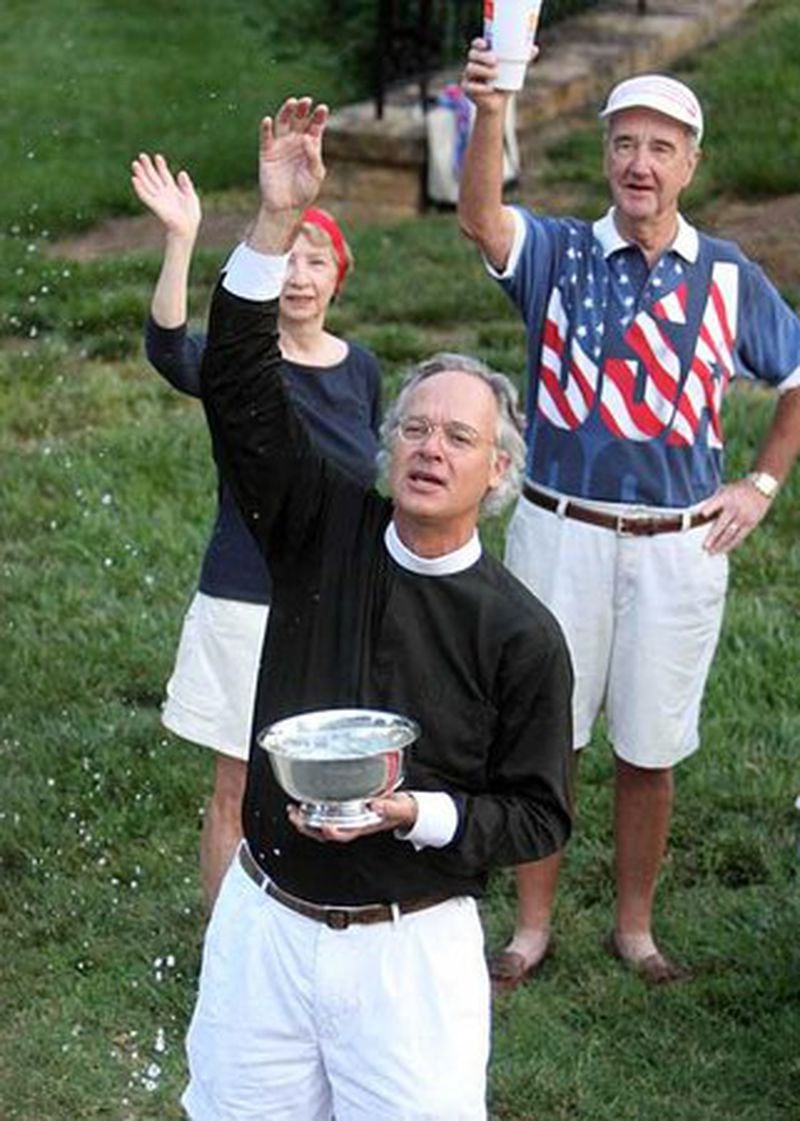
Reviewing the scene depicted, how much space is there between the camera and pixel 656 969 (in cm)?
580

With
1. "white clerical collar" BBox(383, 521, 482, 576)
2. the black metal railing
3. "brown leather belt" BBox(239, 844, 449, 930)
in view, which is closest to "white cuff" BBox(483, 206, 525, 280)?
"white clerical collar" BBox(383, 521, 482, 576)

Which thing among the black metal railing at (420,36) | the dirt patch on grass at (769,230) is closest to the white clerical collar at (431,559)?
the dirt patch on grass at (769,230)

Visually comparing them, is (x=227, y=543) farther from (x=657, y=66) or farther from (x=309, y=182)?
(x=657, y=66)

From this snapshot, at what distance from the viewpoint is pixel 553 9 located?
13.7 metres

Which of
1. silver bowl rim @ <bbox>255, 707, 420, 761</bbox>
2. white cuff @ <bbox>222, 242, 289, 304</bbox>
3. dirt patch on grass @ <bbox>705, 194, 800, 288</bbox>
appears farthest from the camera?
dirt patch on grass @ <bbox>705, 194, 800, 288</bbox>

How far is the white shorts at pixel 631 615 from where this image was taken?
5.55 metres

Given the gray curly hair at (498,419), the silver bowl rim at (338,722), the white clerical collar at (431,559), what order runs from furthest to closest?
the gray curly hair at (498,419)
the white clerical collar at (431,559)
the silver bowl rim at (338,722)

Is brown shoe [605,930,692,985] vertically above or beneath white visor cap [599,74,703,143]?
beneath

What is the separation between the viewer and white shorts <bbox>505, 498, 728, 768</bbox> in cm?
555

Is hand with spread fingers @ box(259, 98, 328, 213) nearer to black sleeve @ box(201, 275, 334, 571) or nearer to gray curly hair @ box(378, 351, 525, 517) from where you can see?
black sleeve @ box(201, 275, 334, 571)

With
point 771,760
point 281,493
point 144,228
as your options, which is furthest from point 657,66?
point 281,493

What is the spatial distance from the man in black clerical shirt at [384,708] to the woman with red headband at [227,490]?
134 cm

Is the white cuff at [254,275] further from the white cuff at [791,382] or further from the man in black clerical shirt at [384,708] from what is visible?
the white cuff at [791,382]

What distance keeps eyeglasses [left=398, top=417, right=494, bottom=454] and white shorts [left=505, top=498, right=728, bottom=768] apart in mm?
1522
